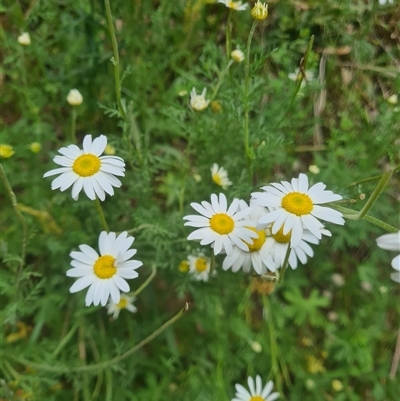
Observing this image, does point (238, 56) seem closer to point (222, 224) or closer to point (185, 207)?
point (185, 207)

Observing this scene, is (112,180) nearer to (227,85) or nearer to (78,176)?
(78,176)

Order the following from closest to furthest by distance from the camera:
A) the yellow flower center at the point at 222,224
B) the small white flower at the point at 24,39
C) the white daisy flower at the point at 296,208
Answer: the white daisy flower at the point at 296,208, the yellow flower center at the point at 222,224, the small white flower at the point at 24,39

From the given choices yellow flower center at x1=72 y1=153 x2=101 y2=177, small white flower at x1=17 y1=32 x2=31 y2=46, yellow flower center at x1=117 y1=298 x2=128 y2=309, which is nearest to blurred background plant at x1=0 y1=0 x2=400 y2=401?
small white flower at x1=17 y1=32 x2=31 y2=46

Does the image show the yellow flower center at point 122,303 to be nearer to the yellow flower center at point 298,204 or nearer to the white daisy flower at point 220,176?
the white daisy flower at point 220,176

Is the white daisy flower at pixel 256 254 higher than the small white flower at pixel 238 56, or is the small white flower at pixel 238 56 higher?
the small white flower at pixel 238 56

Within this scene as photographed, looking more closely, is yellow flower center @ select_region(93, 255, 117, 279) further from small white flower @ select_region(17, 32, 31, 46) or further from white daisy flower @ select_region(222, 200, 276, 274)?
small white flower @ select_region(17, 32, 31, 46)

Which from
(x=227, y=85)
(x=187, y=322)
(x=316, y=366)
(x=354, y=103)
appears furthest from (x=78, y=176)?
(x=354, y=103)

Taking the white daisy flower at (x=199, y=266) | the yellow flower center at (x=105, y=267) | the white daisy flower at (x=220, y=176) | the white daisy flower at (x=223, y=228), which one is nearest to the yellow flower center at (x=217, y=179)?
the white daisy flower at (x=220, y=176)
